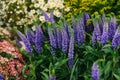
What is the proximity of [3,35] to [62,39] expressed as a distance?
2.45 m

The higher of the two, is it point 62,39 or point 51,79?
point 62,39

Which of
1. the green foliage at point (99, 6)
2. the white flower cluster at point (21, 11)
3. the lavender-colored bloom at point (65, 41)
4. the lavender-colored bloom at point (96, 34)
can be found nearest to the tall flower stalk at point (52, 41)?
the lavender-colored bloom at point (65, 41)

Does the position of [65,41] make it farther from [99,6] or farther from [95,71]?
[99,6]

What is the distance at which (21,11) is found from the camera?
9078 millimetres

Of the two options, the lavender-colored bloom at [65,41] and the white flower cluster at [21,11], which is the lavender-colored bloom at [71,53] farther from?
the white flower cluster at [21,11]

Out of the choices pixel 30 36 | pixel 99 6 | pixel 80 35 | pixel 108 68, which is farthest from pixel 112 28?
pixel 99 6

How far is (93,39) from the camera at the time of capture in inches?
209

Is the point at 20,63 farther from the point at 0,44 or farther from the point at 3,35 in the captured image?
the point at 3,35

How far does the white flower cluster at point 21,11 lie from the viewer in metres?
8.17

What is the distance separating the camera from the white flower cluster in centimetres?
817

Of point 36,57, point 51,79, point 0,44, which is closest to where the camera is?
point 51,79

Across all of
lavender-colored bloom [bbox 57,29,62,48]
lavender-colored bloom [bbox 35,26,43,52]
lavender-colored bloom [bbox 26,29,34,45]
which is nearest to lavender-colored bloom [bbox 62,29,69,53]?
lavender-colored bloom [bbox 57,29,62,48]

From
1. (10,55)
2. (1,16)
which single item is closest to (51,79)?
(10,55)

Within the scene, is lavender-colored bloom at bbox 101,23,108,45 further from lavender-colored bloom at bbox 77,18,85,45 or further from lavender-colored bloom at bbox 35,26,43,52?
lavender-colored bloom at bbox 35,26,43,52
